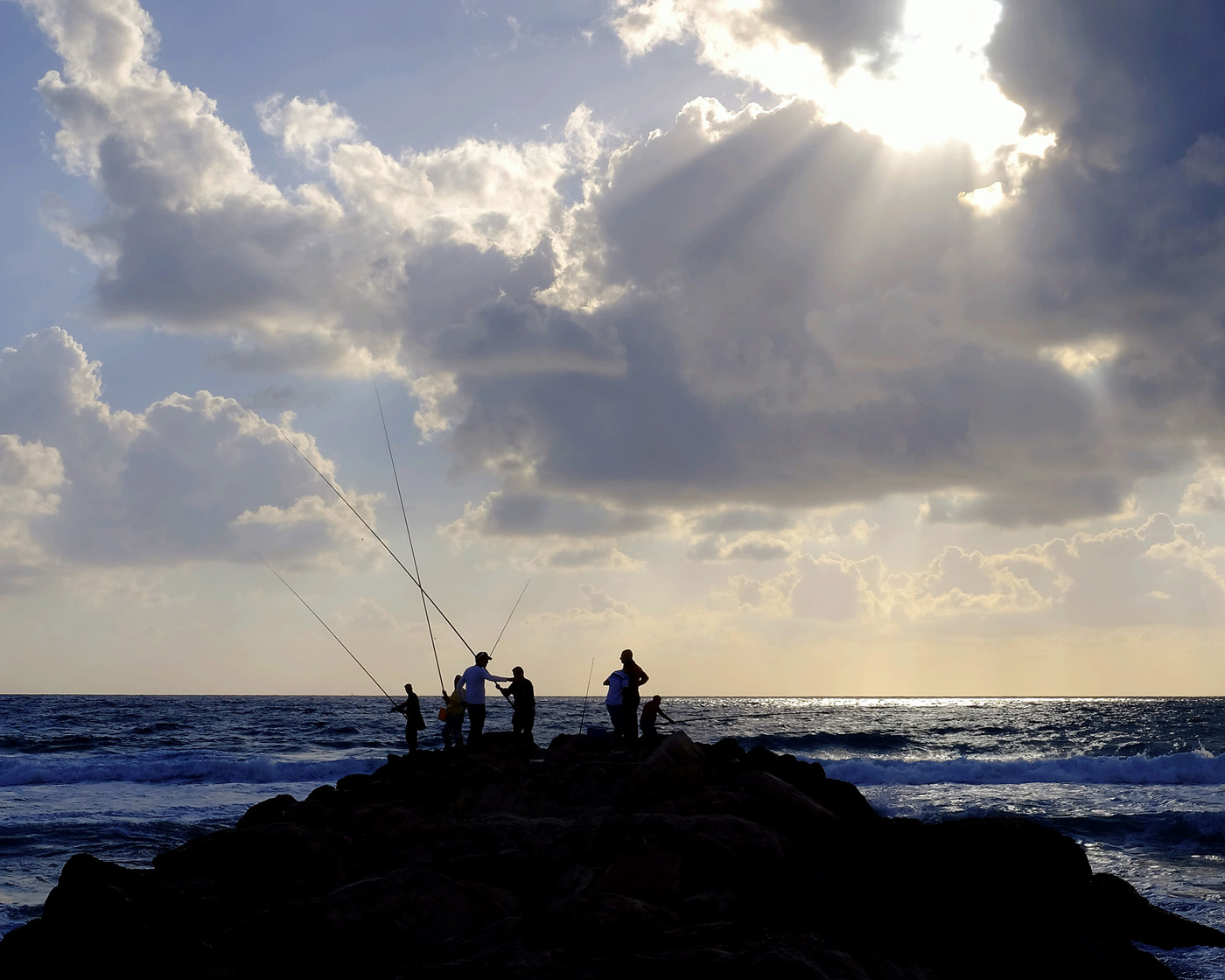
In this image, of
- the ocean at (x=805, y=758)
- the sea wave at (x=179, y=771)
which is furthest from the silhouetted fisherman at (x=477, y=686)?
the sea wave at (x=179, y=771)

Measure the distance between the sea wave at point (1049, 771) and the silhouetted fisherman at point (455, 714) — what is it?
15027 mm

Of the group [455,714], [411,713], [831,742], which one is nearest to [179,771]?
[411,713]

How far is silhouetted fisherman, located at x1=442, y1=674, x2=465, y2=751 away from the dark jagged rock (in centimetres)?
340

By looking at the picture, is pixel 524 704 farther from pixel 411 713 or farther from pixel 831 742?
pixel 831 742

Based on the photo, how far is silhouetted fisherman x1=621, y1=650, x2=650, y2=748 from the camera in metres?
14.7

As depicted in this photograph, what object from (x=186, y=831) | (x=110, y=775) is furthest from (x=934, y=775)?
(x=110, y=775)

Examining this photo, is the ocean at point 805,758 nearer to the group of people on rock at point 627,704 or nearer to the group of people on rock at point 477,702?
the group of people on rock at point 477,702

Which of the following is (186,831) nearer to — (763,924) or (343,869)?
(343,869)

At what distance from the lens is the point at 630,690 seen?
15.1m

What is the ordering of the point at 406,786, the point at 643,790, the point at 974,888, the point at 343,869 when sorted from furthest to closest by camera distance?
1. the point at 406,786
2. the point at 643,790
3. the point at 343,869
4. the point at 974,888

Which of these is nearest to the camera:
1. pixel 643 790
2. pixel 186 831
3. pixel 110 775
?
pixel 643 790

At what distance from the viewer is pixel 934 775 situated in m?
30.5

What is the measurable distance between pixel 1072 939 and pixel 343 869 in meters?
6.02

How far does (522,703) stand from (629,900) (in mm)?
9252
